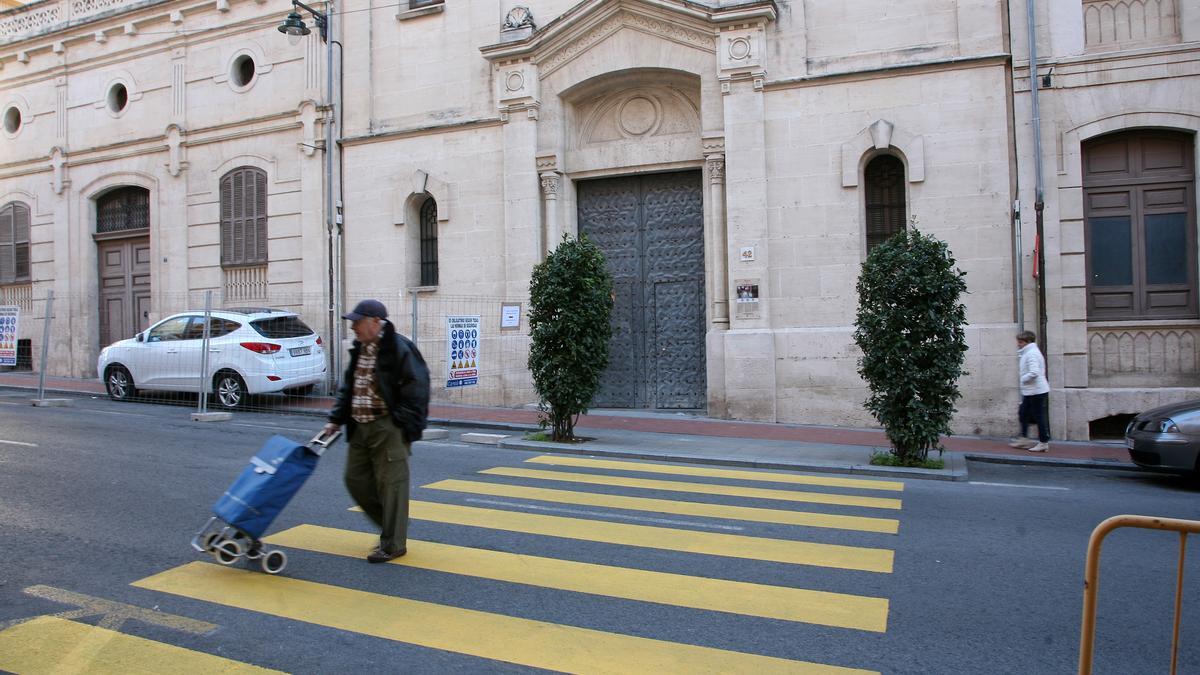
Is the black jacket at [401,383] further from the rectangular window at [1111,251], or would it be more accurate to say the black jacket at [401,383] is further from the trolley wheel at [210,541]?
the rectangular window at [1111,251]

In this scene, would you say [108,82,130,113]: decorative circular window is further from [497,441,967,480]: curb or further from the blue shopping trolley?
the blue shopping trolley

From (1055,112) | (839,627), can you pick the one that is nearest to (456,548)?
(839,627)

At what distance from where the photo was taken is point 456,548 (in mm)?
6328

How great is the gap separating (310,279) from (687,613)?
15415mm

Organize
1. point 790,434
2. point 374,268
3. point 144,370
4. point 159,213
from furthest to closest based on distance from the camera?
point 159,213 → point 374,268 → point 144,370 → point 790,434

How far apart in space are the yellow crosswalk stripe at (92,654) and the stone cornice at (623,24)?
44.3ft

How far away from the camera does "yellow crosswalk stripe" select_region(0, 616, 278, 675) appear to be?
4137 mm

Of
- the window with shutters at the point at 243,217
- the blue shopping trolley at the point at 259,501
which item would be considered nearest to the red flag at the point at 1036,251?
the blue shopping trolley at the point at 259,501

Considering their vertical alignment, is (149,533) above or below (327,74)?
below

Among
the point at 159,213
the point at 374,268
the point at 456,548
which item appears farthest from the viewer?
the point at 159,213

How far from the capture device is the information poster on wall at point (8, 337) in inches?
628

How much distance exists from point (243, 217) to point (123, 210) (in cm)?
470

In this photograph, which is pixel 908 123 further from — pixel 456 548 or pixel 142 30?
pixel 142 30

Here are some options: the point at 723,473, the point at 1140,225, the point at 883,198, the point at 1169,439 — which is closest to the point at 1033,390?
the point at 1169,439
